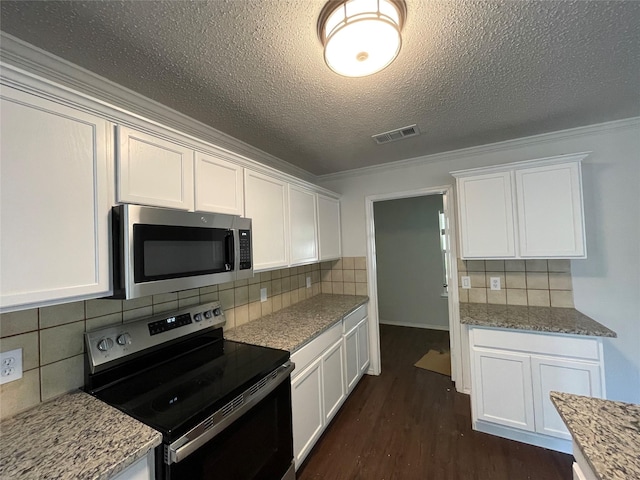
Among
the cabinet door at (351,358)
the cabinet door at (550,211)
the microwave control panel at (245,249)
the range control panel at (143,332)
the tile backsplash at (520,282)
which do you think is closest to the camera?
the range control panel at (143,332)

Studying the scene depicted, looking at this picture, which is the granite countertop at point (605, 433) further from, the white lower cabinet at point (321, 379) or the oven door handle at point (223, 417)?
the white lower cabinet at point (321, 379)

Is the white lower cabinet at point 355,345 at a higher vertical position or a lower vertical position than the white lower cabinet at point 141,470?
lower

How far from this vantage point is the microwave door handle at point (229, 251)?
1518 millimetres

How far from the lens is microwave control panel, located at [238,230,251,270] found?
63.7 inches

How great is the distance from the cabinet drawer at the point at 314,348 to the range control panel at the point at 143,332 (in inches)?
23.1

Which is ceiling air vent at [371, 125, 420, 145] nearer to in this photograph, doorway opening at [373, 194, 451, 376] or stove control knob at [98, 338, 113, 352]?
stove control knob at [98, 338, 113, 352]

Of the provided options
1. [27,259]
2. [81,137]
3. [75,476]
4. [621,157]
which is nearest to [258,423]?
[75,476]

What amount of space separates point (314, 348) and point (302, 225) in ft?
3.45

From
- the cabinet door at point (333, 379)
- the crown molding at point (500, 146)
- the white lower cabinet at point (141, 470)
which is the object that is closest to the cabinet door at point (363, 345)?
the cabinet door at point (333, 379)

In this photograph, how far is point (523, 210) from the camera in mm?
2105

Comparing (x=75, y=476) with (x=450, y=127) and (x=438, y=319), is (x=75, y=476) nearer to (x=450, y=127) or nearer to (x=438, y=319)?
(x=450, y=127)

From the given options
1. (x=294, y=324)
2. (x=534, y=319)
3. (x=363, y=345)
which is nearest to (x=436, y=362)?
(x=363, y=345)

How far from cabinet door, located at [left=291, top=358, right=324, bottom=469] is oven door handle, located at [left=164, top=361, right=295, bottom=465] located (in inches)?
11.0

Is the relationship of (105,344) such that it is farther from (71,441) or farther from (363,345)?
(363,345)
